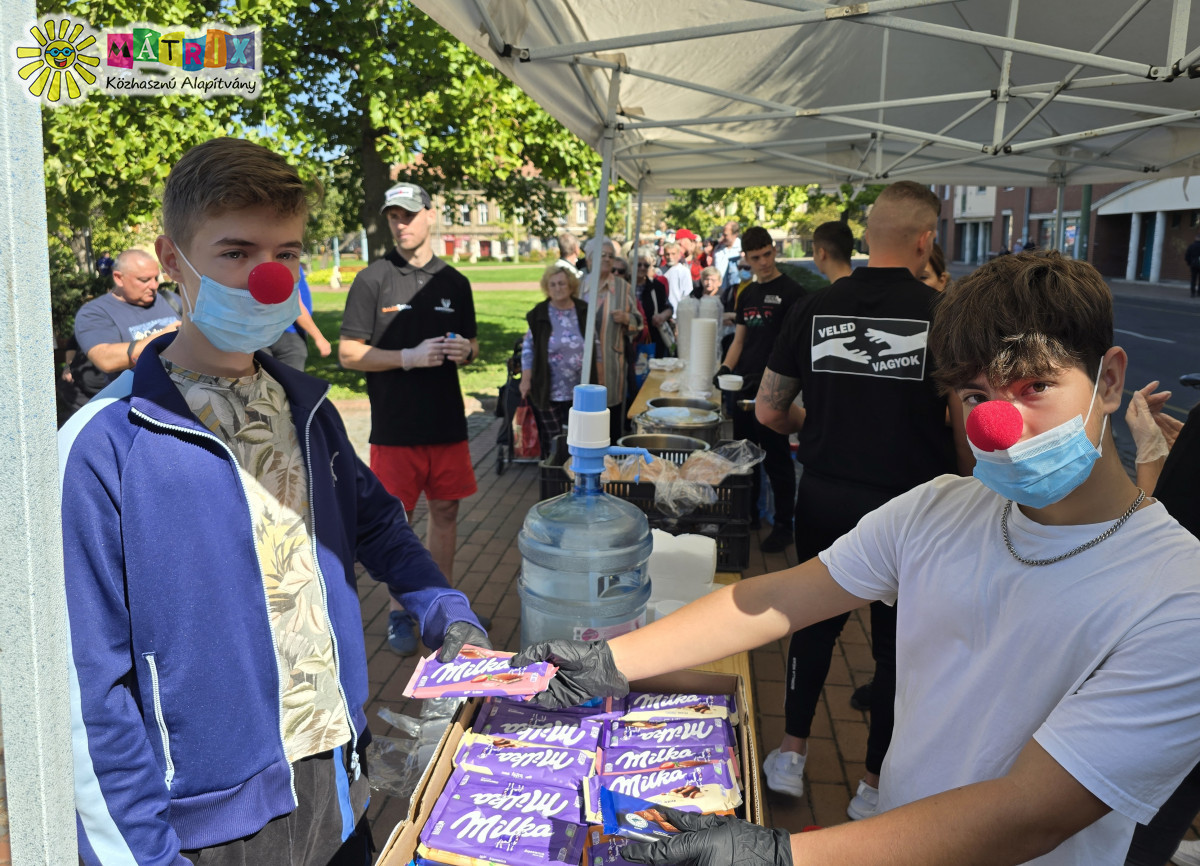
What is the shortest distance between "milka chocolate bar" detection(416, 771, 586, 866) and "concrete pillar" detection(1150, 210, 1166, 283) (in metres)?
36.3

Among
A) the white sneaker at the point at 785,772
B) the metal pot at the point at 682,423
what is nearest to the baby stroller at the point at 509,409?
the metal pot at the point at 682,423

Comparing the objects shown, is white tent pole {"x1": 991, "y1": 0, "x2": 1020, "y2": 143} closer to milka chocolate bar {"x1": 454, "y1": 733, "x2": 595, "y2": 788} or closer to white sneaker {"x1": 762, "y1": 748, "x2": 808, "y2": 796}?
white sneaker {"x1": 762, "y1": 748, "x2": 808, "y2": 796}

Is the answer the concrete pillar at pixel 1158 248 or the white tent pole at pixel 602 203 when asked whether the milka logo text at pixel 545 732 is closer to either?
the white tent pole at pixel 602 203

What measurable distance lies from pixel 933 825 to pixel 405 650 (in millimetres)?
3413

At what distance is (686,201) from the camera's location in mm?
44094

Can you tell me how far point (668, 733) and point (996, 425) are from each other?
85 cm

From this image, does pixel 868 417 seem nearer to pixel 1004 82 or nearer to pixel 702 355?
pixel 1004 82

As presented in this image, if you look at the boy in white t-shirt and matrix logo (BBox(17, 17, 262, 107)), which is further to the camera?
matrix logo (BBox(17, 17, 262, 107))

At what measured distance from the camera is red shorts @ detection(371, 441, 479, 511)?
409 cm

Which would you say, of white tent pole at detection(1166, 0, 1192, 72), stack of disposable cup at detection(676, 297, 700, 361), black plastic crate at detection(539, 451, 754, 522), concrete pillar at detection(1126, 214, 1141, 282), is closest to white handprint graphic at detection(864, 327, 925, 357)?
black plastic crate at detection(539, 451, 754, 522)

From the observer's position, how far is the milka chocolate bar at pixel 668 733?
5.11 ft

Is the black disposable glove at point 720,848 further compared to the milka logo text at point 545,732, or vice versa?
the milka logo text at point 545,732

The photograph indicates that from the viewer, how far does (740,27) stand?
2822 millimetres

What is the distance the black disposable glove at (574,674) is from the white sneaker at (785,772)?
1877mm
